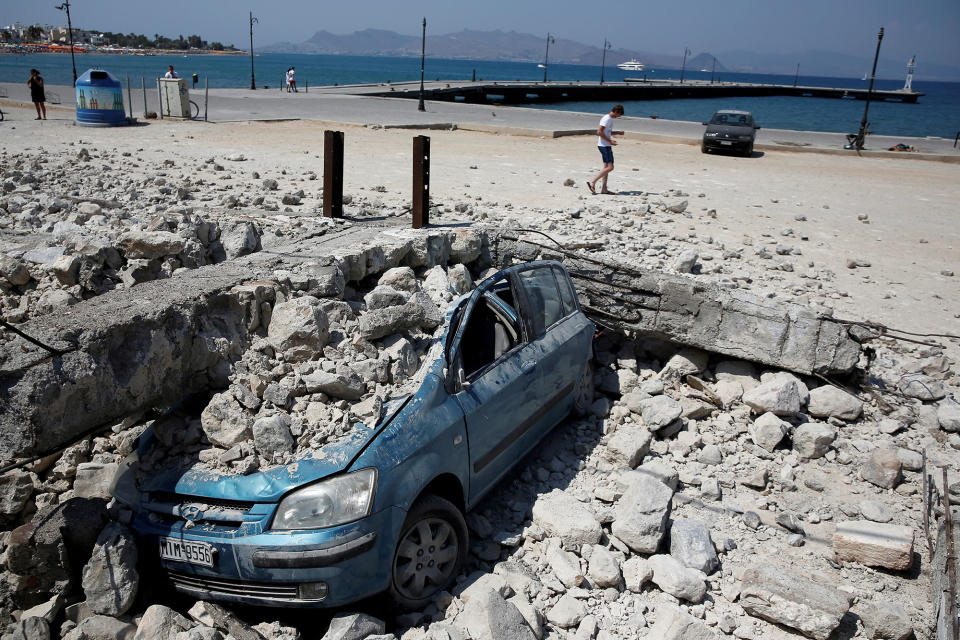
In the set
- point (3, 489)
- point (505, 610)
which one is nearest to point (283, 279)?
point (3, 489)

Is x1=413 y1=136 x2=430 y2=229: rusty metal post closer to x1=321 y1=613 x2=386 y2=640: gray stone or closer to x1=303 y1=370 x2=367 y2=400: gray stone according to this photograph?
x1=303 y1=370 x2=367 y2=400: gray stone

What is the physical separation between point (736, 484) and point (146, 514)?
4.49 metres

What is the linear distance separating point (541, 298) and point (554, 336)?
1.10 feet

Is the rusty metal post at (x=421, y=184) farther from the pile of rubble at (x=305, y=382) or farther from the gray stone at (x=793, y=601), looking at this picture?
the gray stone at (x=793, y=601)

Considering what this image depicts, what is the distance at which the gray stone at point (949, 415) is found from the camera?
6.18 meters

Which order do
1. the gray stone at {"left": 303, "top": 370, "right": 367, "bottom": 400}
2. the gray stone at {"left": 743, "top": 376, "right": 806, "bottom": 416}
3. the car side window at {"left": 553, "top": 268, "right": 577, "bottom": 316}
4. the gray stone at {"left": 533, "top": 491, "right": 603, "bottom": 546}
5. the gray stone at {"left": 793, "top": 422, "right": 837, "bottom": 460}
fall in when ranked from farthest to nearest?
the gray stone at {"left": 743, "top": 376, "right": 806, "bottom": 416}, the car side window at {"left": 553, "top": 268, "right": 577, "bottom": 316}, the gray stone at {"left": 793, "top": 422, "right": 837, "bottom": 460}, the gray stone at {"left": 533, "top": 491, "right": 603, "bottom": 546}, the gray stone at {"left": 303, "top": 370, "right": 367, "bottom": 400}

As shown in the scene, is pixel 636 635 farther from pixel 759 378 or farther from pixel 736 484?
pixel 759 378

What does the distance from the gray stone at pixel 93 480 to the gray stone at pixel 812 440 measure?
17.8 feet

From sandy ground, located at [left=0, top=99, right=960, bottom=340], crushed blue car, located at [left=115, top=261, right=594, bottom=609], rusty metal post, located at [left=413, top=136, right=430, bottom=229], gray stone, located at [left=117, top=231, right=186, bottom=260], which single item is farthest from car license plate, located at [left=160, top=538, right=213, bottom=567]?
sandy ground, located at [left=0, top=99, right=960, bottom=340]

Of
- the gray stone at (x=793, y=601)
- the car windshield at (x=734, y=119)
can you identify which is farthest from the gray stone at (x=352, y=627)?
the car windshield at (x=734, y=119)

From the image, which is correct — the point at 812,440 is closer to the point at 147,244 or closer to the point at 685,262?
the point at 685,262

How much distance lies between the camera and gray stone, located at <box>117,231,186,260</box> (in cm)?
599

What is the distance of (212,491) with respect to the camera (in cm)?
368

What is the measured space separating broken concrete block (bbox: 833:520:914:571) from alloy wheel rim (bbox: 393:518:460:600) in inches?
109
